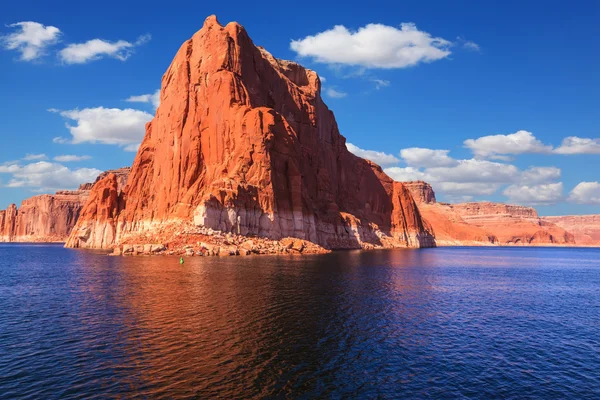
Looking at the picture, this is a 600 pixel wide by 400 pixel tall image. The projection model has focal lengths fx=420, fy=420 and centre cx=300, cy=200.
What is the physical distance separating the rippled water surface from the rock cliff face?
4450 cm

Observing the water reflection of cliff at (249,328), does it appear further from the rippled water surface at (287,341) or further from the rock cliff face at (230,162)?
the rock cliff face at (230,162)

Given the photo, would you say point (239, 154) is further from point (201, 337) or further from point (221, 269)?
point (201, 337)

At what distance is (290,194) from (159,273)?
54.1 metres

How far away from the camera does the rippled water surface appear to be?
→ 18.0m

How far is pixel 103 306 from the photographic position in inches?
1256

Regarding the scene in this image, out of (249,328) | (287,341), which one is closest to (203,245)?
(249,328)

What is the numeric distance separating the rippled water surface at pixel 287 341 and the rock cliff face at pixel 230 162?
44500 millimetres

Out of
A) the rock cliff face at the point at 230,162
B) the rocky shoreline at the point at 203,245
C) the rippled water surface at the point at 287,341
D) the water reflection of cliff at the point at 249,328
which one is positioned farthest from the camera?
the rock cliff face at the point at 230,162

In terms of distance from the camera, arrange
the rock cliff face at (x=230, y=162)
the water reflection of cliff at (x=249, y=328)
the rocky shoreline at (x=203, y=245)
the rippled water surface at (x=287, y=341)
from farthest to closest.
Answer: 1. the rock cliff face at (x=230, y=162)
2. the rocky shoreline at (x=203, y=245)
3. the water reflection of cliff at (x=249, y=328)
4. the rippled water surface at (x=287, y=341)

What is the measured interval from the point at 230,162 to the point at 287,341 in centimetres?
7472

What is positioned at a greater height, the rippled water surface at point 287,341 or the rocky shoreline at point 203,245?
the rocky shoreline at point 203,245

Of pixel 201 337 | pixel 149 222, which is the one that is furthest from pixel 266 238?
pixel 201 337

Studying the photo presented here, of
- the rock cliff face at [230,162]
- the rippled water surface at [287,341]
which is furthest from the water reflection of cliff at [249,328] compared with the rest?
the rock cliff face at [230,162]

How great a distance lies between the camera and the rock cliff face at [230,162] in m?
91.0
